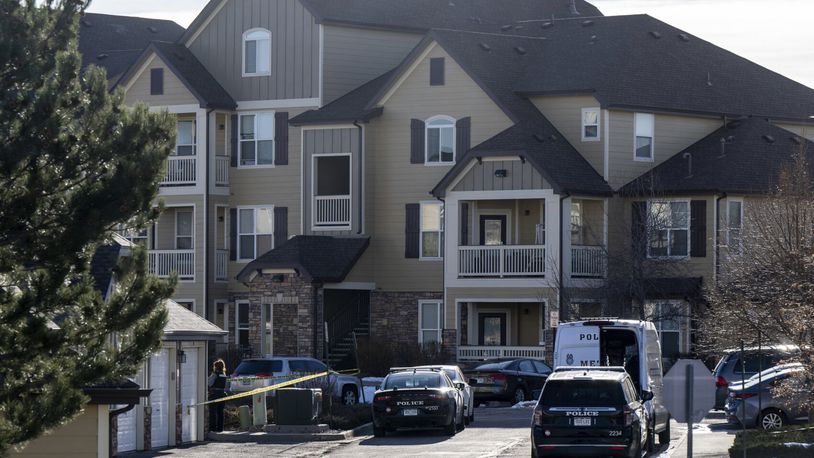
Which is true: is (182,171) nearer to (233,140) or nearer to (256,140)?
(233,140)

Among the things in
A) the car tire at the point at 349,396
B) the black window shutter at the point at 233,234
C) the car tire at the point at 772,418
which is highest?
the black window shutter at the point at 233,234

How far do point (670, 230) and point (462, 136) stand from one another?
23.5ft

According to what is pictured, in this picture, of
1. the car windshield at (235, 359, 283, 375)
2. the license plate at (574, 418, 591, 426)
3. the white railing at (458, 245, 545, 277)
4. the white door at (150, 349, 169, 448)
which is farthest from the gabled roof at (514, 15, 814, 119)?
the license plate at (574, 418, 591, 426)

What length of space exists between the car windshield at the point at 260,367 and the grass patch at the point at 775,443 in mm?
14703

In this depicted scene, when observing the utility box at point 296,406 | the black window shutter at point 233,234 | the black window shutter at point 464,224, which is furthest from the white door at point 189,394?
the black window shutter at point 233,234

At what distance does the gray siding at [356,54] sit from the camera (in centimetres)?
5469

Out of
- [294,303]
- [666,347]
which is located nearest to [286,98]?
[294,303]

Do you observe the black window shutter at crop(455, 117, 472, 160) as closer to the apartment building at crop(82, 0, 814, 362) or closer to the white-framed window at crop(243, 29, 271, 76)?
the apartment building at crop(82, 0, 814, 362)

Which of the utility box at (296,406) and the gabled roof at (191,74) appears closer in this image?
the utility box at (296,406)

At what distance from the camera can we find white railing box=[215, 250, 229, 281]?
183 feet

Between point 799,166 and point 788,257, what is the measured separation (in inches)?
271

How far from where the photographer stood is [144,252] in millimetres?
22578

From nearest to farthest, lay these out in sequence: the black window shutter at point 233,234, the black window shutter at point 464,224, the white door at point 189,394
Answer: the white door at point 189,394 < the black window shutter at point 464,224 < the black window shutter at point 233,234

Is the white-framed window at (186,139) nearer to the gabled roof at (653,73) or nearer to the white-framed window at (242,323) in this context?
the white-framed window at (242,323)
